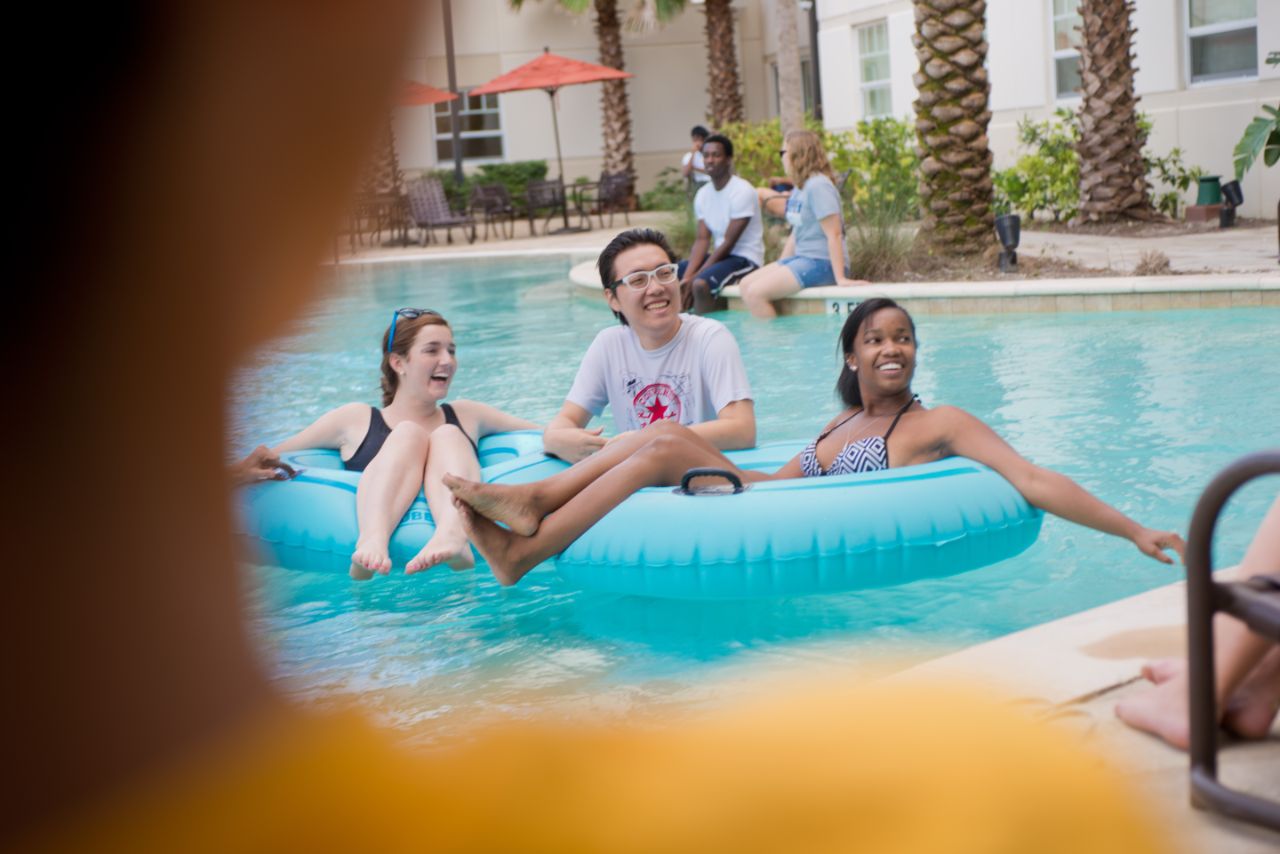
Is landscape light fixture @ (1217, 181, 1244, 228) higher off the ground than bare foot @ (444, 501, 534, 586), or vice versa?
landscape light fixture @ (1217, 181, 1244, 228)

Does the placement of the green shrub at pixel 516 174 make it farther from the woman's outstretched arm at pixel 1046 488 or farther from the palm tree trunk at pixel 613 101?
the woman's outstretched arm at pixel 1046 488

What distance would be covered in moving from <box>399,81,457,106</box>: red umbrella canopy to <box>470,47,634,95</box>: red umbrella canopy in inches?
915

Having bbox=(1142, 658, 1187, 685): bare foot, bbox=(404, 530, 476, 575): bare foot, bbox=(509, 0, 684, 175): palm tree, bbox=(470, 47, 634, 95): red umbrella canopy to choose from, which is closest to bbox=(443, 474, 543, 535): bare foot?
bbox=(404, 530, 476, 575): bare foot

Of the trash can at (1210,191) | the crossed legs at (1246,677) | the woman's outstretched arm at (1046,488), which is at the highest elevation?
the trash can at (1210,191)

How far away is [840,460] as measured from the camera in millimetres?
5004

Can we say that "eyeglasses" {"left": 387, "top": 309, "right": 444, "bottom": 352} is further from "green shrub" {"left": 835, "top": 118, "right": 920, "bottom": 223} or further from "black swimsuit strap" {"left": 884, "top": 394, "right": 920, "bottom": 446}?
"green shrub" {"left": 835, "top": 118, "right": 920, "bottom": 223}

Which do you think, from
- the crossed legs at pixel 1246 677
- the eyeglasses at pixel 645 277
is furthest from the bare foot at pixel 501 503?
the crossed legs at pixel 1246 677

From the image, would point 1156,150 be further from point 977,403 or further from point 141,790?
point 141,790

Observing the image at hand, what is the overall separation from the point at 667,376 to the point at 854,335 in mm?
852

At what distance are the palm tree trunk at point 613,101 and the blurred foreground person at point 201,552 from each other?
26.1m

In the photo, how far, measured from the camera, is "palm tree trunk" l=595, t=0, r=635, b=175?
26594 mm

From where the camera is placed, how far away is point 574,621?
4883 mm

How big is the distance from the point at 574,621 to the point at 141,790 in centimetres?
423

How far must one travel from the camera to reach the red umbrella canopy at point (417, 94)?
Answer: 0.56m
